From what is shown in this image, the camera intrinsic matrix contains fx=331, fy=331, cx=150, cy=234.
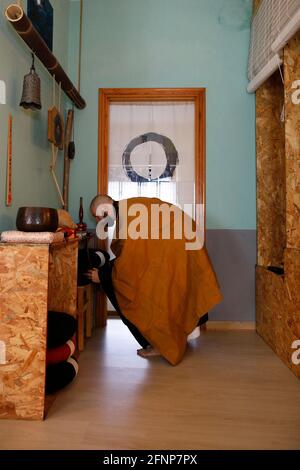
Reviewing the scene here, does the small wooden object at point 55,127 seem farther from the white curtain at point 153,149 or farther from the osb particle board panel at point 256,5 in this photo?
the osb particle board panel at point 256,5

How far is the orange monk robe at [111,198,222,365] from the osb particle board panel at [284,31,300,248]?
2.10 ft

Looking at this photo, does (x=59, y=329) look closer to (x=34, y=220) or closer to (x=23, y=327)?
(x=23, y=327)

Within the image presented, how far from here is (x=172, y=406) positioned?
1.67 metres

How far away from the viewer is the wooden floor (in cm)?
139

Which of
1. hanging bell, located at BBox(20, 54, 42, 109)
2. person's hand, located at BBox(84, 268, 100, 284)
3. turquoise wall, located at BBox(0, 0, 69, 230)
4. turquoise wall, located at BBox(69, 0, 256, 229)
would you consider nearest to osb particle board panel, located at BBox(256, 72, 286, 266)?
turquoise wall, located at BBox(69, 0, 256, 229)

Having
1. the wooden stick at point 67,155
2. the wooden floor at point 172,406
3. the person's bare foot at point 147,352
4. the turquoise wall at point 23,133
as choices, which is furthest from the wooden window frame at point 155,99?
the wooden floor at point 172,406

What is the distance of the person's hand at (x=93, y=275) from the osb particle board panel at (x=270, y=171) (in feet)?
4.93

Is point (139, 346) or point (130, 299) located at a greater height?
point (130, 299)

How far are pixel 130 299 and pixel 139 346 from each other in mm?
487

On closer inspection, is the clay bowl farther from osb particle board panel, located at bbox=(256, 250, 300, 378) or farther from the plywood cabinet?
osb particle board panel, located at bbox=(256, 250, 300, 378)

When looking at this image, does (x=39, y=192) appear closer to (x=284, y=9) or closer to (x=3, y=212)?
(x=3, y=212)
